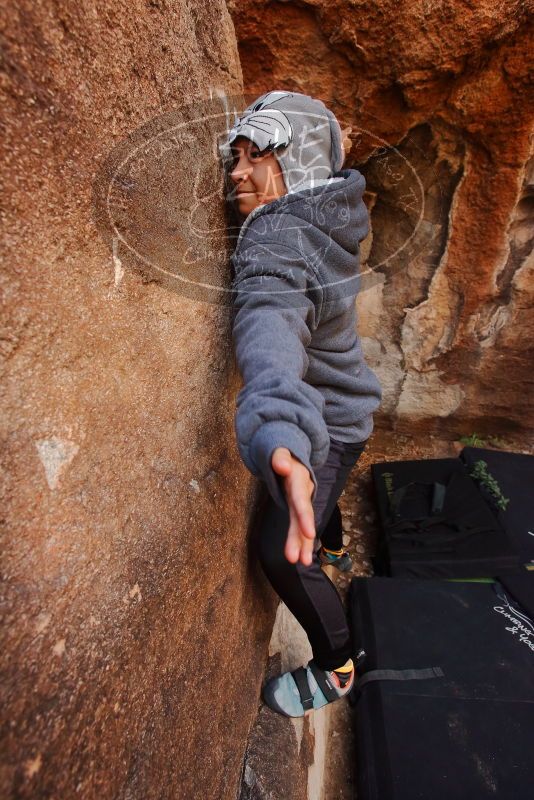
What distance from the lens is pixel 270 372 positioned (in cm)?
51

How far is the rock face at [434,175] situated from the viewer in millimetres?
956

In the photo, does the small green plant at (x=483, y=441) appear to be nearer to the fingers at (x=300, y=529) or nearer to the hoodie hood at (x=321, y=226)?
the hoodie hood at (x=321, y=226)

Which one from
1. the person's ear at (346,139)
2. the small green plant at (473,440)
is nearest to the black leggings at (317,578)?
the person's ear at (346,139)

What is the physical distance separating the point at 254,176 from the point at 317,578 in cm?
78

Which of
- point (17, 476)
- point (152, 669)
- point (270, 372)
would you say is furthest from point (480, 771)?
point (17, 476)

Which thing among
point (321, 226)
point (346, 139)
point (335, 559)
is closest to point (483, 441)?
point (335, 559)

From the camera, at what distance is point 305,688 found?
3.10 ft

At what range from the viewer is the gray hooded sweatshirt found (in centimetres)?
47

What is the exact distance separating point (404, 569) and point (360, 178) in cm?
115

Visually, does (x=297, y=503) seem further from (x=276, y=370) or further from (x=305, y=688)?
(x=305, y=688)

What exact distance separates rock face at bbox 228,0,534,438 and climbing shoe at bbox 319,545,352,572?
74 cm

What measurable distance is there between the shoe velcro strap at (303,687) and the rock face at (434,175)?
1222 millimetres

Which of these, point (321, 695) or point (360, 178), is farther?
point (321, 695)

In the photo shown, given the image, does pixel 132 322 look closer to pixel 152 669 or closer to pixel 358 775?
pixel 152 669
